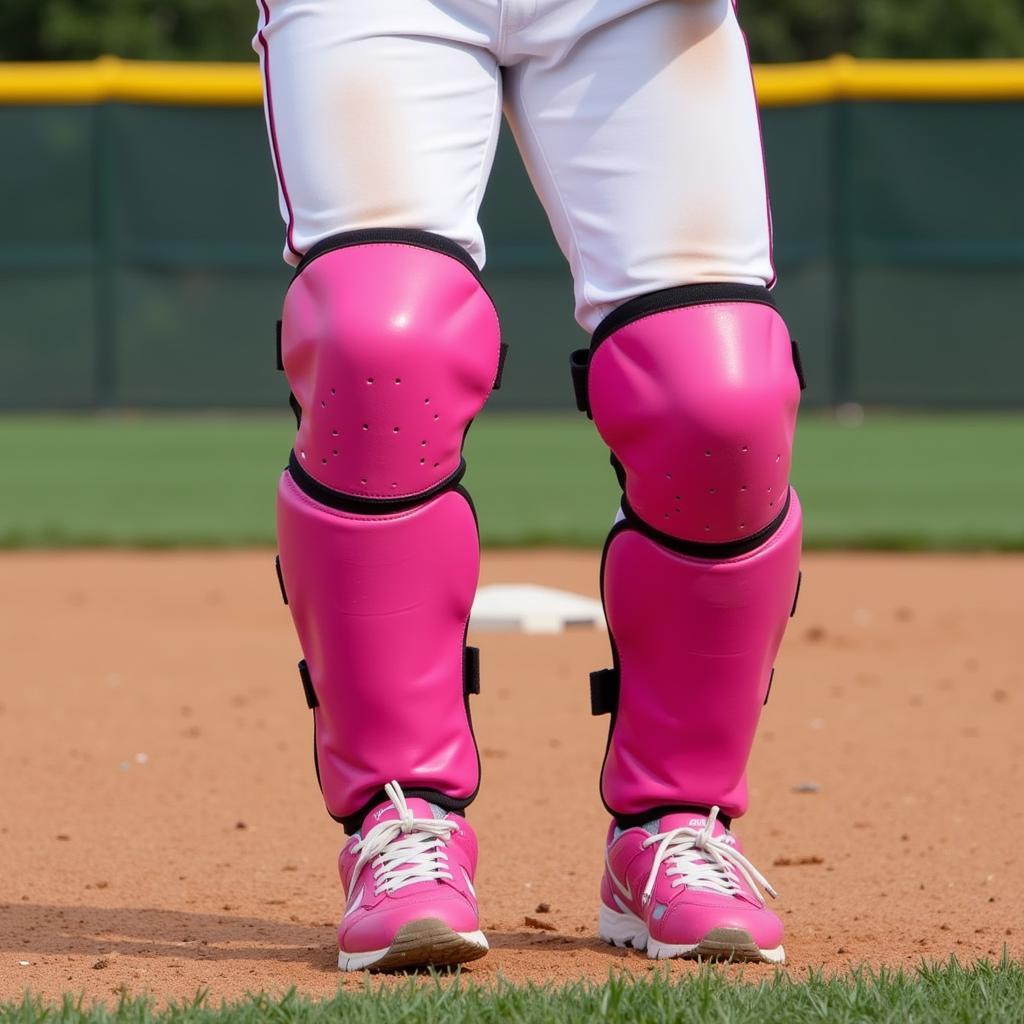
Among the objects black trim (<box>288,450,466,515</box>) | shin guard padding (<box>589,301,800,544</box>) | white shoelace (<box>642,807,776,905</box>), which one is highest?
shin guard padding (<box>589,301,800,544</box>)

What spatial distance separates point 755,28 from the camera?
22266mm

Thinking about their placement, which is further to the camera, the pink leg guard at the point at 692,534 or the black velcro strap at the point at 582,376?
the black velcro strap at the point at 582,376

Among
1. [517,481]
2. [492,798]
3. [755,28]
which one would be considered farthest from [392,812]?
[755,28]

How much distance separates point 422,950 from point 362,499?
45 cm

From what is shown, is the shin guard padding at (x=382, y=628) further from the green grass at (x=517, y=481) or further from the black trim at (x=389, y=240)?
the green grass at (x=517, y=481)

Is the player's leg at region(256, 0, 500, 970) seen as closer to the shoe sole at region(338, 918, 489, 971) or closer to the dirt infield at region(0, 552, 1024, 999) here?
the shoe sole at region(338, 918, 489, 971)

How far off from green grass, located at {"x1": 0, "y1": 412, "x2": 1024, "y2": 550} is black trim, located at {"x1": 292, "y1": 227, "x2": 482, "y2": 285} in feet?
14.6

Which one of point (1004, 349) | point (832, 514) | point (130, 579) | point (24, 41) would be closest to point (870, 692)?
point (130, 579)

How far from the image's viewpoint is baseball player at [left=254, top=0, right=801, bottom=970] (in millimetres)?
1798

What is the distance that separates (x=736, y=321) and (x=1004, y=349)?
9.50 metres

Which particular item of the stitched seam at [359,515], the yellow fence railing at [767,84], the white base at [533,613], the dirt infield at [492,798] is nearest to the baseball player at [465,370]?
the stitched seam at [359,515]

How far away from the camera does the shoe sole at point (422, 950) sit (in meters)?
1.77

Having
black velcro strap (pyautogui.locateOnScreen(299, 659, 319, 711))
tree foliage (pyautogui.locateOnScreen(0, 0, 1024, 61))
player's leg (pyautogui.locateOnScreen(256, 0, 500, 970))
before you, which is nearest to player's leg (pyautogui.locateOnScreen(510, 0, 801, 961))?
player's leg (pyautogui.locateOnScreen(256, 0, 500, 970))

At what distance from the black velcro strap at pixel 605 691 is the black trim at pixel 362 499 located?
30 cm
